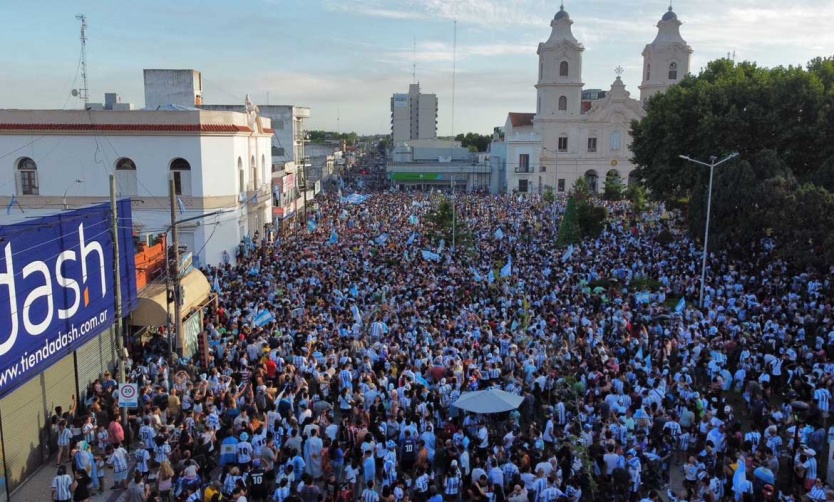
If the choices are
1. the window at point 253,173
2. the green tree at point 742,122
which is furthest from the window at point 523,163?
the window at point 253,173

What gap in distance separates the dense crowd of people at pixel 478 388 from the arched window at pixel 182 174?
654 centimetres

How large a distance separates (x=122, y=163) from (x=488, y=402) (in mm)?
23304

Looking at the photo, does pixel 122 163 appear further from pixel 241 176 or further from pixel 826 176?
pixel 826 176

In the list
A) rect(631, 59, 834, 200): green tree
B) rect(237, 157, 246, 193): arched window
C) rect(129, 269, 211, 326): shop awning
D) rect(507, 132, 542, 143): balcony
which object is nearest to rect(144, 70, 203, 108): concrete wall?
rect(237, 157, 246, 193): arched window

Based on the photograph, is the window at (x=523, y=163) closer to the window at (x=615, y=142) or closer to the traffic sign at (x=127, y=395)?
the window at (x=615, y=142)

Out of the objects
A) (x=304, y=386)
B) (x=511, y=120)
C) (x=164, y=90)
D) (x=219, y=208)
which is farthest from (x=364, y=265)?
(x=511, y=120)

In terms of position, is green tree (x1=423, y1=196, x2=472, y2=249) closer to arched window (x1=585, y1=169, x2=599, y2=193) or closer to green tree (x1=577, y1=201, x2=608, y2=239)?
green tree (x1=577, y1=201, x2=608, y2=239)

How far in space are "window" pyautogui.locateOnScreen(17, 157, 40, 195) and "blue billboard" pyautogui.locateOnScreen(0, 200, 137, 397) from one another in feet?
56.2

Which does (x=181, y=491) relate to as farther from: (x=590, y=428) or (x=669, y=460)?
(x=669, y=460)

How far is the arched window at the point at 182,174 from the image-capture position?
97.7 feet

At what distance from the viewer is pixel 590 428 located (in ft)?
39.6

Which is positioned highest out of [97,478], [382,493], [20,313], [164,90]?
[164,90]

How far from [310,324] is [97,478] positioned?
7.41 m

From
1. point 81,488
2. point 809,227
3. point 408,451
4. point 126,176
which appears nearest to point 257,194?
point 126,176
